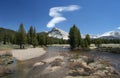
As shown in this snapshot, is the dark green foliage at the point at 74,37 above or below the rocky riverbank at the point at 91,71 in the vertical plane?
above

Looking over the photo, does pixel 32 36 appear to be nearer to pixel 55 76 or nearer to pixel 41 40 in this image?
pixel 41 40

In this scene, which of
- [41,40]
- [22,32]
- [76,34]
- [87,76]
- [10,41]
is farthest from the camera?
[10,41]

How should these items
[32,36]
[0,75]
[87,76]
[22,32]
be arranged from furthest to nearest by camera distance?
[32,36] → [22,32] → [0,75] → [87,76]

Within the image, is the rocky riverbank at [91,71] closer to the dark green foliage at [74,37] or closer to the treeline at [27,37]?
the treeline at [27,37]

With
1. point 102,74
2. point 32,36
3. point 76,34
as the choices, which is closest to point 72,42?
point 76,34

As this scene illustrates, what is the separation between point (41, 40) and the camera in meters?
138

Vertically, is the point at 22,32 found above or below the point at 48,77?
above

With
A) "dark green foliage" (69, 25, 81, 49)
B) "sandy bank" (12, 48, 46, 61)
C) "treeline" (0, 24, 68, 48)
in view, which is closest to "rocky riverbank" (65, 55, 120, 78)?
"sandy bank" (12, 48, 46, 61)

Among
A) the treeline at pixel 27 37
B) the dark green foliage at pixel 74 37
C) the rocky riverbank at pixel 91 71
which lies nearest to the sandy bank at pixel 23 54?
the rocky riverbank at pixel 91 71

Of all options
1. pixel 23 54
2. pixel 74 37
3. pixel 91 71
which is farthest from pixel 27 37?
pixel 91 71

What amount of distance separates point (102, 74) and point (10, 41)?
536ft

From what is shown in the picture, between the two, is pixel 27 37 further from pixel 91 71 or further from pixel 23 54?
pixel 91 71

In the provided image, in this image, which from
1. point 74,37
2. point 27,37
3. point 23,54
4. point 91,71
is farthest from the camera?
point 27,37

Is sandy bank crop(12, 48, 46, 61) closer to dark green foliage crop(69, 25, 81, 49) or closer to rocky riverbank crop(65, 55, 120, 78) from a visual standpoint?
rocky riverbank crop(65, 55, 120, 78)
